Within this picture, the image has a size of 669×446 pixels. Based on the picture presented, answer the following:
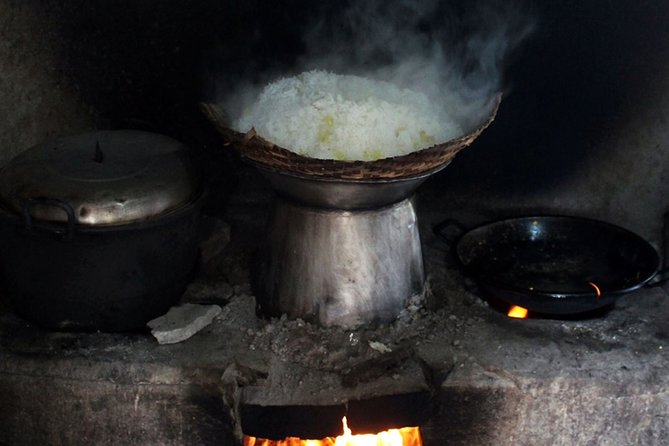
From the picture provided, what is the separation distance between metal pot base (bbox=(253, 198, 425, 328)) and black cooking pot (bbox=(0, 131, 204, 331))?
1.08ft

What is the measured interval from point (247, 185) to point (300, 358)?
1270 mm

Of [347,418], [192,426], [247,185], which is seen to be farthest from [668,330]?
[247,185]

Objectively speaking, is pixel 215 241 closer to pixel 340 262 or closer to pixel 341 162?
pixel 340 262

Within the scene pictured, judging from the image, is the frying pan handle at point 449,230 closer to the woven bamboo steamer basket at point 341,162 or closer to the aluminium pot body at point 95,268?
the woven bamboo steamer basket at point 341,162

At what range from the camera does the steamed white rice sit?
2.30m

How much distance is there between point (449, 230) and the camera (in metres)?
3.30

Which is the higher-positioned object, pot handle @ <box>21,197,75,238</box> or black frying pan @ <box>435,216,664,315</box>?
black frying pan @ <box>435,216,664,315</box>

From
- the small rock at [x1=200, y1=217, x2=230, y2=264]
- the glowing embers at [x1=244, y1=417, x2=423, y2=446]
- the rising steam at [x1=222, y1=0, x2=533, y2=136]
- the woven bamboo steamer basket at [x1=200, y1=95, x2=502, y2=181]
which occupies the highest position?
the rising steam at [x1=222, y1=0, x2=533, y2=136]

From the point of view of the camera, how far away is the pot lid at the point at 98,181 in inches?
88.3

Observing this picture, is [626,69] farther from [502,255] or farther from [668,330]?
[668,330]

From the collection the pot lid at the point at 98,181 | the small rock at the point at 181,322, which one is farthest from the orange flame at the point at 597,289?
the pot lid at the point at 98,181

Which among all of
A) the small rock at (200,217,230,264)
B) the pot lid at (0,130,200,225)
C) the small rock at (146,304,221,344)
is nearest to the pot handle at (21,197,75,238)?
the pot lid at (0,130,200,225)

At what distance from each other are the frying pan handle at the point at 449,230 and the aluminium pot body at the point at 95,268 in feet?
3.41

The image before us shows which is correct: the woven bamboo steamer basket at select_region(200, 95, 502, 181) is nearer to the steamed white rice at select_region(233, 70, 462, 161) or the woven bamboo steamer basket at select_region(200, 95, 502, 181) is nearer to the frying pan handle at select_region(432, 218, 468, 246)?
the steamed white rice at select_region(233, 70, 462, 161)
